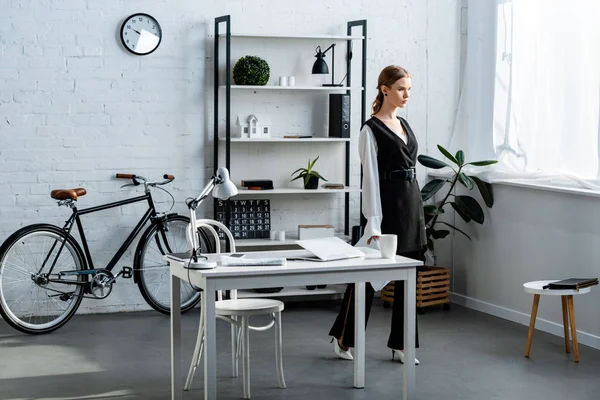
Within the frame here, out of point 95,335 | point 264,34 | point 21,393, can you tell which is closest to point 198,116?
point 264,34

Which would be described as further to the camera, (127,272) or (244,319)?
(127,272)

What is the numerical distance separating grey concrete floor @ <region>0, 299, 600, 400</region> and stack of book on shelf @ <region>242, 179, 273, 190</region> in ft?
3.20

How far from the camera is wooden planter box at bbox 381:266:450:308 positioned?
6270 mm

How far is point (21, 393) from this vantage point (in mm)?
4352

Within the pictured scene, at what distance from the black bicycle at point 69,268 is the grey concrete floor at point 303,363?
0.17m

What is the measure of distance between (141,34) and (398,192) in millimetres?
2436

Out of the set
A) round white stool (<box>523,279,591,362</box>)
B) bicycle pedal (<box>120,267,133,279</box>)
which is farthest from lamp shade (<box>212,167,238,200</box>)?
bicycle pedal (<box>120,267,133,279</box>)

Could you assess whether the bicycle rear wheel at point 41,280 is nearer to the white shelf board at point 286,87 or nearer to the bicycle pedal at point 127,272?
the bicycle pedal at point 127,272

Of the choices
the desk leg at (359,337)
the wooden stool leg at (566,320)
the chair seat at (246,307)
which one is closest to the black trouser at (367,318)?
the desk leg at (359,337)

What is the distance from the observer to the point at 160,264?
20.7 ft

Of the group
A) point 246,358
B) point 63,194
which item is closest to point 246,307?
point 246,358

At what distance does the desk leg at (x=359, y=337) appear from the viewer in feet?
14.6

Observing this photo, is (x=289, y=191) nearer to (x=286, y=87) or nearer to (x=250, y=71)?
(x=286, y=87)

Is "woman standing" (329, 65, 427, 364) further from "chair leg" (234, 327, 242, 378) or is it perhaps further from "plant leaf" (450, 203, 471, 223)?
"plant leaf" (450, 203, 471, 223)
